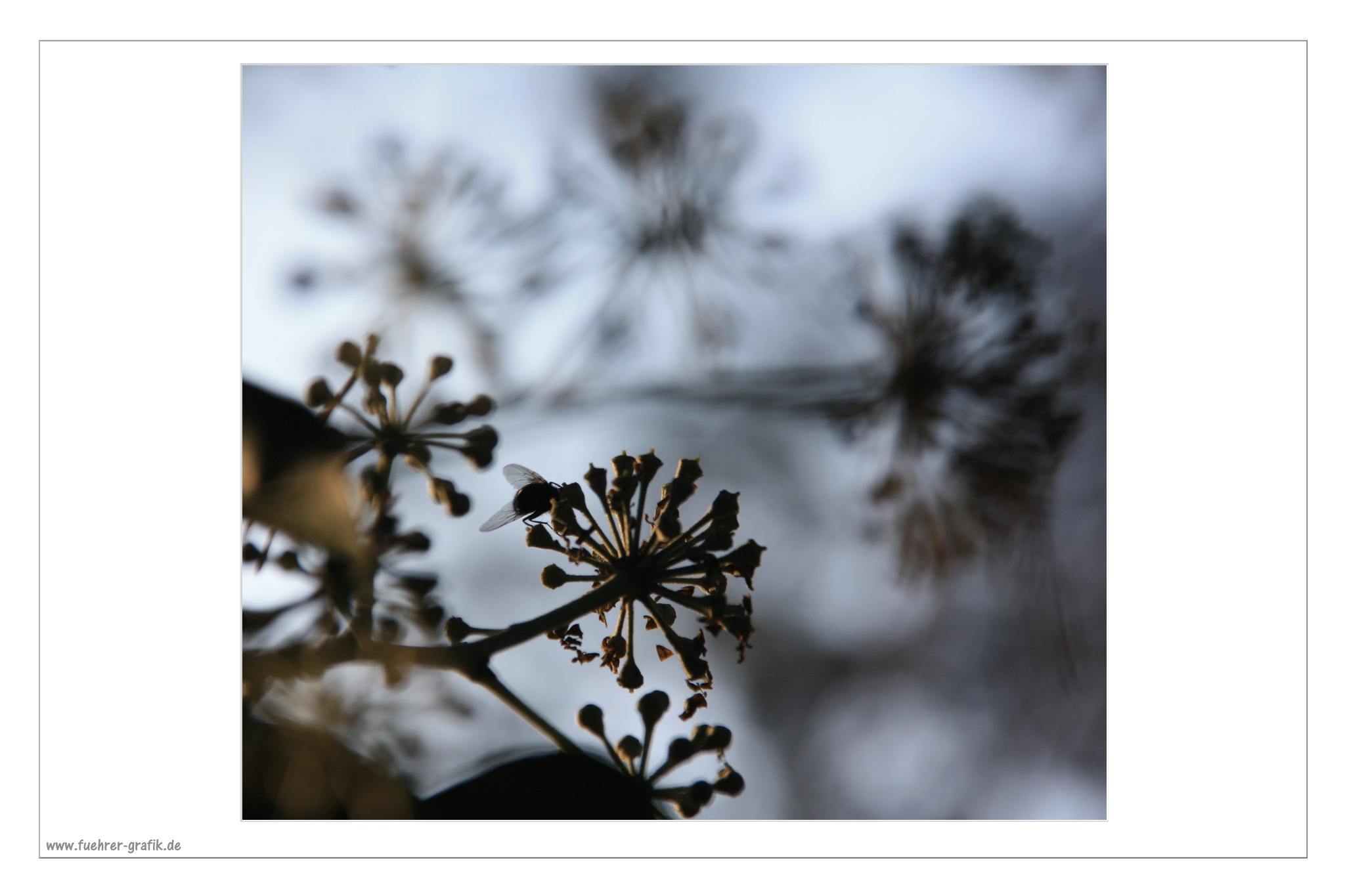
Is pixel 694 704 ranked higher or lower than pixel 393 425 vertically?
lower

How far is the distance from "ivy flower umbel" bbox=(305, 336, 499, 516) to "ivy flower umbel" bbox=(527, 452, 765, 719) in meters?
0.21

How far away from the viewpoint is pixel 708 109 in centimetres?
180

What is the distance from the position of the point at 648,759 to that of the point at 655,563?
0.27 metres

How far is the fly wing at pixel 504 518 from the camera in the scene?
1.20 m

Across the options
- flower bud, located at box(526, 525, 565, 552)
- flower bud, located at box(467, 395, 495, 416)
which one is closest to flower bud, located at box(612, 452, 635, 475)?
flower bud, located at box(526, 525, 565, 552)

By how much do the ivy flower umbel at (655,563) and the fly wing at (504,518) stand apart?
8.8 inches

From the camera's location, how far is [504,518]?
1224 millimetres

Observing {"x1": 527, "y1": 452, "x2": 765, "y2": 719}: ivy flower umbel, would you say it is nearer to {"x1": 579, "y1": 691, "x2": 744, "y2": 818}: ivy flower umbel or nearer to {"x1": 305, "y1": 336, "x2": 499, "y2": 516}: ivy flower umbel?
{"x1": 579, "y1": 691, "x2": 744, "y2": 818}: ivy flower umbel

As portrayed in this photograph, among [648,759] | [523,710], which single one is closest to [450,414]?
[523,710]

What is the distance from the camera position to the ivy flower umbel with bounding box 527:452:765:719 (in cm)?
94

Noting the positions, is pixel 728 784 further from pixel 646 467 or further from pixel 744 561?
pixel 646 467
